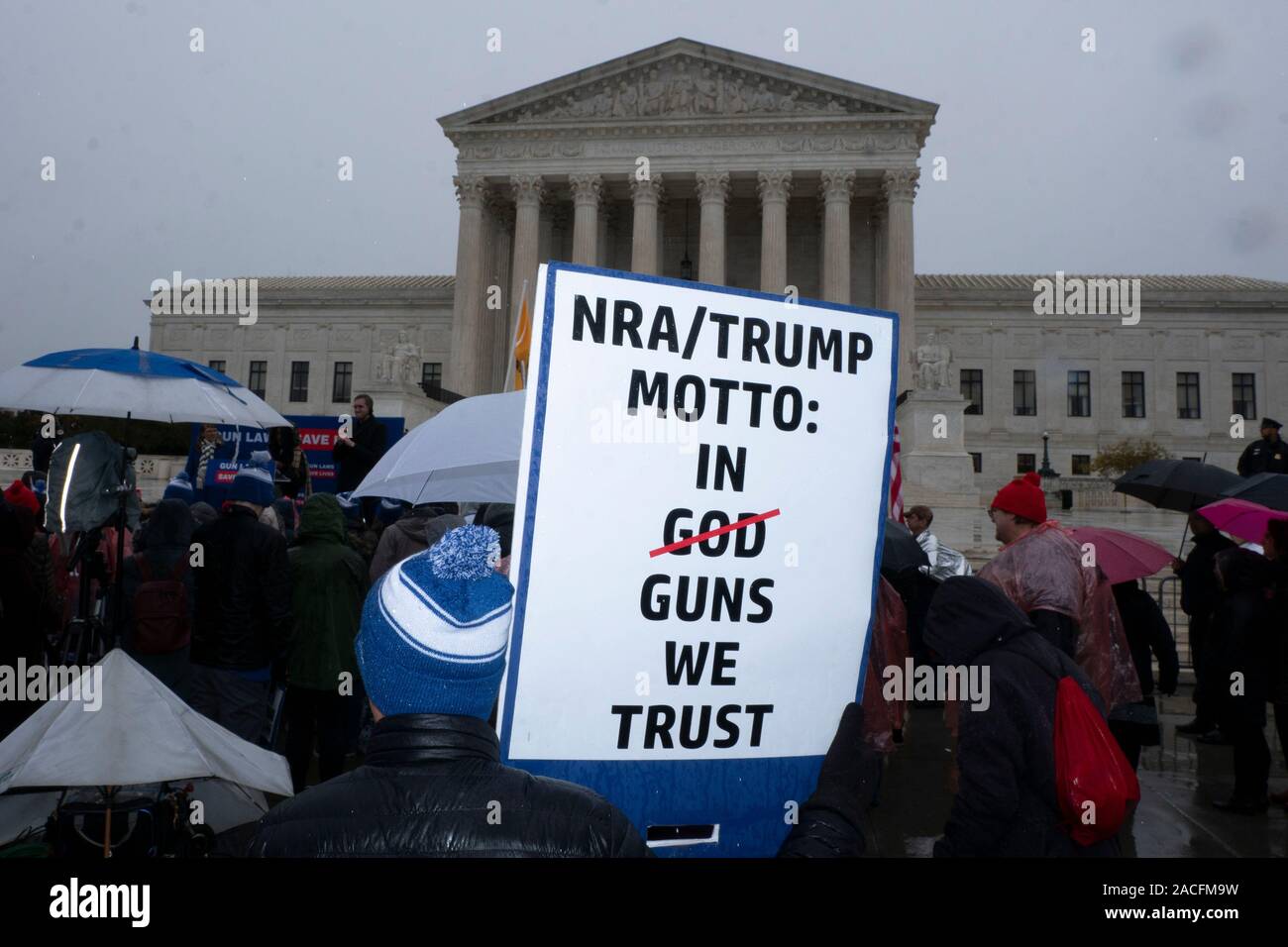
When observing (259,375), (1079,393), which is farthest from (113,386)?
(259,375)

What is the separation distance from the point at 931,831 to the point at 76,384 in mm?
5694

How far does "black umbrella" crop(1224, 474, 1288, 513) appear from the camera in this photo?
7434mm

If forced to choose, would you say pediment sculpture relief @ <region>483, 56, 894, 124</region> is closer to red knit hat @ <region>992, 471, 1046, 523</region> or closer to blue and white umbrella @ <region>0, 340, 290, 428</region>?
blue and white umbrella @ <region>0, 340, 290, 428</region>

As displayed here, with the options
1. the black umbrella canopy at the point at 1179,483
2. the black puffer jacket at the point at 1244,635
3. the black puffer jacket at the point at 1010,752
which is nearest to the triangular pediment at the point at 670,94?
the black umbrella canopy at the point at 1179,483

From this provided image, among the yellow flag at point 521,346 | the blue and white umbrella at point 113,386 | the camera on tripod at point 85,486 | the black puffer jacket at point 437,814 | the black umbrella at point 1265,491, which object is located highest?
the yellow flag at point 521,346

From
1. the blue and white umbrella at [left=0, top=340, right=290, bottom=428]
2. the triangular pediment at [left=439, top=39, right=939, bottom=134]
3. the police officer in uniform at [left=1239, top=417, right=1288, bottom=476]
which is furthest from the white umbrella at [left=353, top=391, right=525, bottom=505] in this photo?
the triangular pediment at [left=439, top=39, right=939, bottom=134]

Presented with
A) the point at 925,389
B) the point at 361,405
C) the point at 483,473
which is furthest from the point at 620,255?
the point at 483,473

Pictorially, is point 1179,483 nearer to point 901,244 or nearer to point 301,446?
point 301,446

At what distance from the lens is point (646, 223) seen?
123 feet

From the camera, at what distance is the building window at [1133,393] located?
156ft

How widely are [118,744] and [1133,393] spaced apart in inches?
2047

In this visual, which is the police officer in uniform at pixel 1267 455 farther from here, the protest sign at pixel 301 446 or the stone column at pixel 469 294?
the stone column at pixel 469 294

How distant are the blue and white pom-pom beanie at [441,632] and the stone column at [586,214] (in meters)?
36.4
